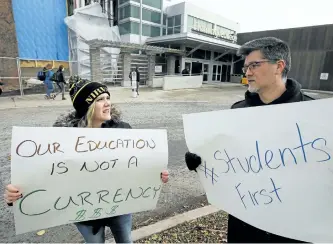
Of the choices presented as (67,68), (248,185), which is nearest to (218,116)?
(248,185)

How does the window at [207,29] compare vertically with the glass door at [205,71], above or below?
above

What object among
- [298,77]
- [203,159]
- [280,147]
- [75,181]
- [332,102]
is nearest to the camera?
[332,102]

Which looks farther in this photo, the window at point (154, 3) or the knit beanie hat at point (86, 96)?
the window at point (154, 3)

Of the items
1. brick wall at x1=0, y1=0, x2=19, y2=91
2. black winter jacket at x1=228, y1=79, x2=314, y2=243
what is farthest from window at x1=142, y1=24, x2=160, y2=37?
black winter jacket at x1=228, y1=79, x2=314, y2=243

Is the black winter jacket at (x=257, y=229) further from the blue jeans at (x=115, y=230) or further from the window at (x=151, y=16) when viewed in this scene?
the window at (x=151, y=16)

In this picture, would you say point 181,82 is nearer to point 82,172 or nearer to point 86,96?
point 86,96

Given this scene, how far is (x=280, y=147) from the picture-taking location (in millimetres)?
1271

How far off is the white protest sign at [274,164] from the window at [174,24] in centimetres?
2680

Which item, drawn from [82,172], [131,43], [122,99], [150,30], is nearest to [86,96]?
[82,172]

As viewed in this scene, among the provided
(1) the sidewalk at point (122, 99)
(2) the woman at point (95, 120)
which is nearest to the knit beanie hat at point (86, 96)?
(2) the woman at point (95, 120)

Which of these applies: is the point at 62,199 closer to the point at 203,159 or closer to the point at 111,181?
the point at 111,181

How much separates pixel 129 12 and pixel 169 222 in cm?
2405

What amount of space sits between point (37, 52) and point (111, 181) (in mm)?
19163

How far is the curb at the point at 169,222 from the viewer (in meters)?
2.20
